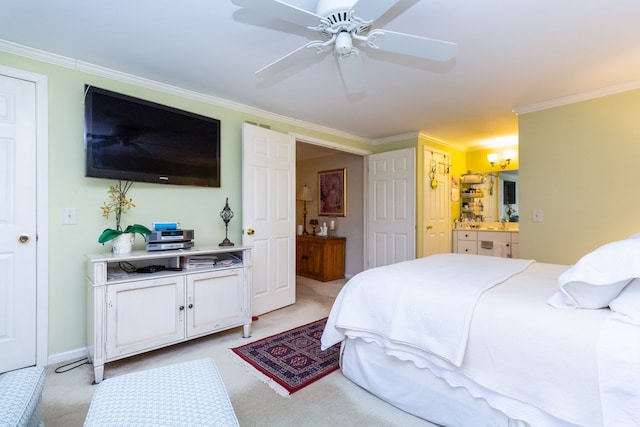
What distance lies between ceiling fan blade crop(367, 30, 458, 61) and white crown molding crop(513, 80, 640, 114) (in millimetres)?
2166

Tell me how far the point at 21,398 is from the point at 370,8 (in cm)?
210

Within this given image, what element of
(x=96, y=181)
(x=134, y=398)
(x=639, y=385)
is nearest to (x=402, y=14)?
(x=639, y=385)

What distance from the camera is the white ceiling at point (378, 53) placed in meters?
1.75

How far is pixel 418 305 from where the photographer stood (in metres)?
1.59

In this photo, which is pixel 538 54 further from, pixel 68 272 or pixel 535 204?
pixel 68 272

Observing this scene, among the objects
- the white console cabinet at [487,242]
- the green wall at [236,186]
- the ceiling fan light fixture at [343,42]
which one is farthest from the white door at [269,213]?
the white console cabinet at [487,242]

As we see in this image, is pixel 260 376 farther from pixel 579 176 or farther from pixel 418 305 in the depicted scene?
pixel 579 176

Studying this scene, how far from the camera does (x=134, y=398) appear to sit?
1.14m

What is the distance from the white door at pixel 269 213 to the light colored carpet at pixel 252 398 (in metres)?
0.92

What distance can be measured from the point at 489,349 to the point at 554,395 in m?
0.25

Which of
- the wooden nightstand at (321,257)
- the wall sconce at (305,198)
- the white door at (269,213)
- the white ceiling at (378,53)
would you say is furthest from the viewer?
the wall sconce at (305,198)

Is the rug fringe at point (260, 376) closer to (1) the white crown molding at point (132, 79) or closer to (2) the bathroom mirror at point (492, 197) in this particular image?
(1) the white crown molding at point (132, 79)

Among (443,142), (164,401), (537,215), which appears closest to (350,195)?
(443,142)

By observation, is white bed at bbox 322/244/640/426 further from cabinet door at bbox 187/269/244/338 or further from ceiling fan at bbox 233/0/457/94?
ceiling fan at bbox 233/0/457/94
